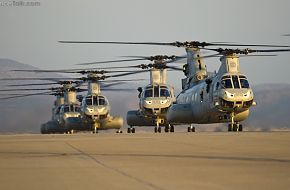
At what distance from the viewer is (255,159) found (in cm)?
1362

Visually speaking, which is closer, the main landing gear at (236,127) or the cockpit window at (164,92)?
the main landing gear at (236,127)

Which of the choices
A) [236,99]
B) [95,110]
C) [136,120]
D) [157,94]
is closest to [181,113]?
[157,94]

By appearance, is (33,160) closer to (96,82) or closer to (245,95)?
(245,95)

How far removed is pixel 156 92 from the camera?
2074 inches

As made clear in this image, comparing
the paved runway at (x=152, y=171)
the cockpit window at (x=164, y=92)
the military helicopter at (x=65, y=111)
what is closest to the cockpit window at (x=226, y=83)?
the cockpit window at (x=164, y=92)

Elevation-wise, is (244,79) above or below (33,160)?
above

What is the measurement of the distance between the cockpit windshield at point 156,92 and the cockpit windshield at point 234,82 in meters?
12.3

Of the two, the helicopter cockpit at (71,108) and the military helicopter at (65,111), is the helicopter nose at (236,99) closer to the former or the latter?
the military helicopter at (65,111)

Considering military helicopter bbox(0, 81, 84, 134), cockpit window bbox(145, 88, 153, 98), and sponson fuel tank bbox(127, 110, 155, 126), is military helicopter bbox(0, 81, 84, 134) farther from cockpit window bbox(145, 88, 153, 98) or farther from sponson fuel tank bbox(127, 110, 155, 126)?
cockpit window bbox(145, 88, 153, 98)

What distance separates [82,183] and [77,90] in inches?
2565

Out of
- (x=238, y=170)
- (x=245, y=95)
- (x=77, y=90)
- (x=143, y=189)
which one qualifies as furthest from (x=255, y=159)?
(x=77, y=90)

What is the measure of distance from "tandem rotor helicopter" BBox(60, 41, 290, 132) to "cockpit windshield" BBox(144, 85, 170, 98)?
1.39 metres

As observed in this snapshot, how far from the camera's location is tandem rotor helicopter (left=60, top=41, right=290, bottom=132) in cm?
4012

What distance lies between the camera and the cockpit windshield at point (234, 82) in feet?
132
